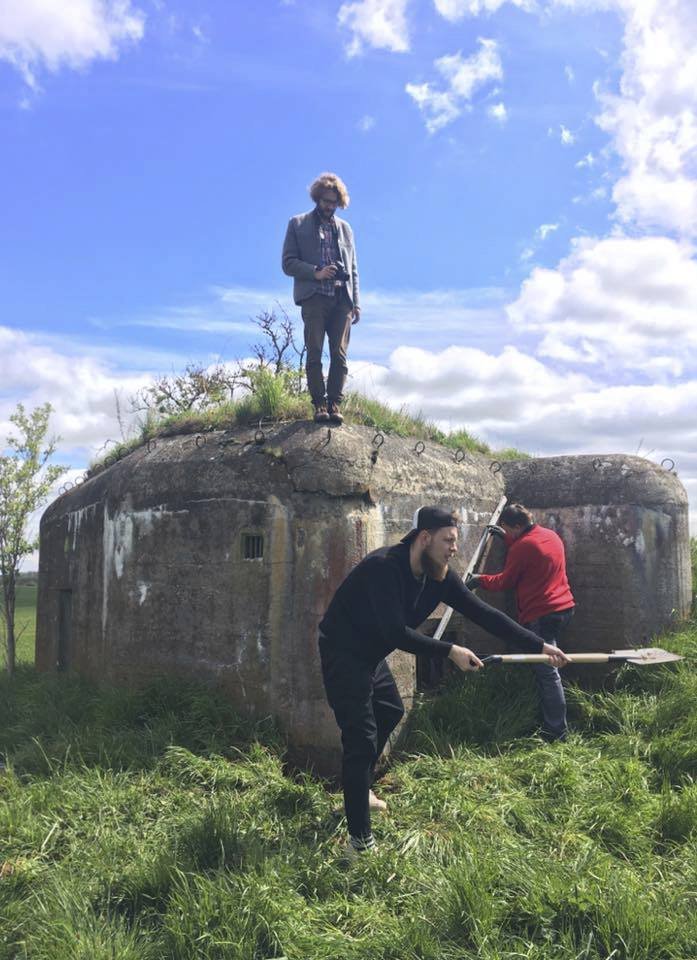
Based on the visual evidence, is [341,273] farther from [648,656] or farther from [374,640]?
[648,656]

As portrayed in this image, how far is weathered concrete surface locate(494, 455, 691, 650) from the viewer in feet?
21.7

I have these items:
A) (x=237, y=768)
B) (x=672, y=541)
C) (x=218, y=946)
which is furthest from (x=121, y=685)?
(x=672, y=541)

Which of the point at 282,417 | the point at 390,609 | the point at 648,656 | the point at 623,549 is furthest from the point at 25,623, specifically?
the point at 390,609

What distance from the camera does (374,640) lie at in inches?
166

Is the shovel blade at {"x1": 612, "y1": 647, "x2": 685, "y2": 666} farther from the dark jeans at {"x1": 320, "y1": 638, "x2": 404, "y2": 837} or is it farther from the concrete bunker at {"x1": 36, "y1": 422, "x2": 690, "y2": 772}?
the dark jeans at {"x1": 320, "y1": 638, "x2": 404, "y2": 837}

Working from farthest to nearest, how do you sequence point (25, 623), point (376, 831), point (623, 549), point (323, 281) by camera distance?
point (25, 623)
point (623, 549)
point (323, 281)
point (376, 831)

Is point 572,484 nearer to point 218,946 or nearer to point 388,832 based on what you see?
point 388,832

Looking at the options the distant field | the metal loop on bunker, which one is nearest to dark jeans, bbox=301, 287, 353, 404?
the metal loop on bunker

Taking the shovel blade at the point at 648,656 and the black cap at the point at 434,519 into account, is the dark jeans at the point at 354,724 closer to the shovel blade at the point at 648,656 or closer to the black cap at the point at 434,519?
the black cap at the point at 434,519

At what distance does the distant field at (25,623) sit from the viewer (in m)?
14.2

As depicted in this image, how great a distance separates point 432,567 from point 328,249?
3276 mm

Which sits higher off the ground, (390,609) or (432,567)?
(432,567)

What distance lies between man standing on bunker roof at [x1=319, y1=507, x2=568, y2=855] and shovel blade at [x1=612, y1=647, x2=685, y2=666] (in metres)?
1.97

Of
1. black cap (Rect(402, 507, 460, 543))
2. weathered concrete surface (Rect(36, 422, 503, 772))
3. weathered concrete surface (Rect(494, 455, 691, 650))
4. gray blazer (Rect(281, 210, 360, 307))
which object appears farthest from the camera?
weathered concrete surface (Rect(494, 455, 691, 650))
